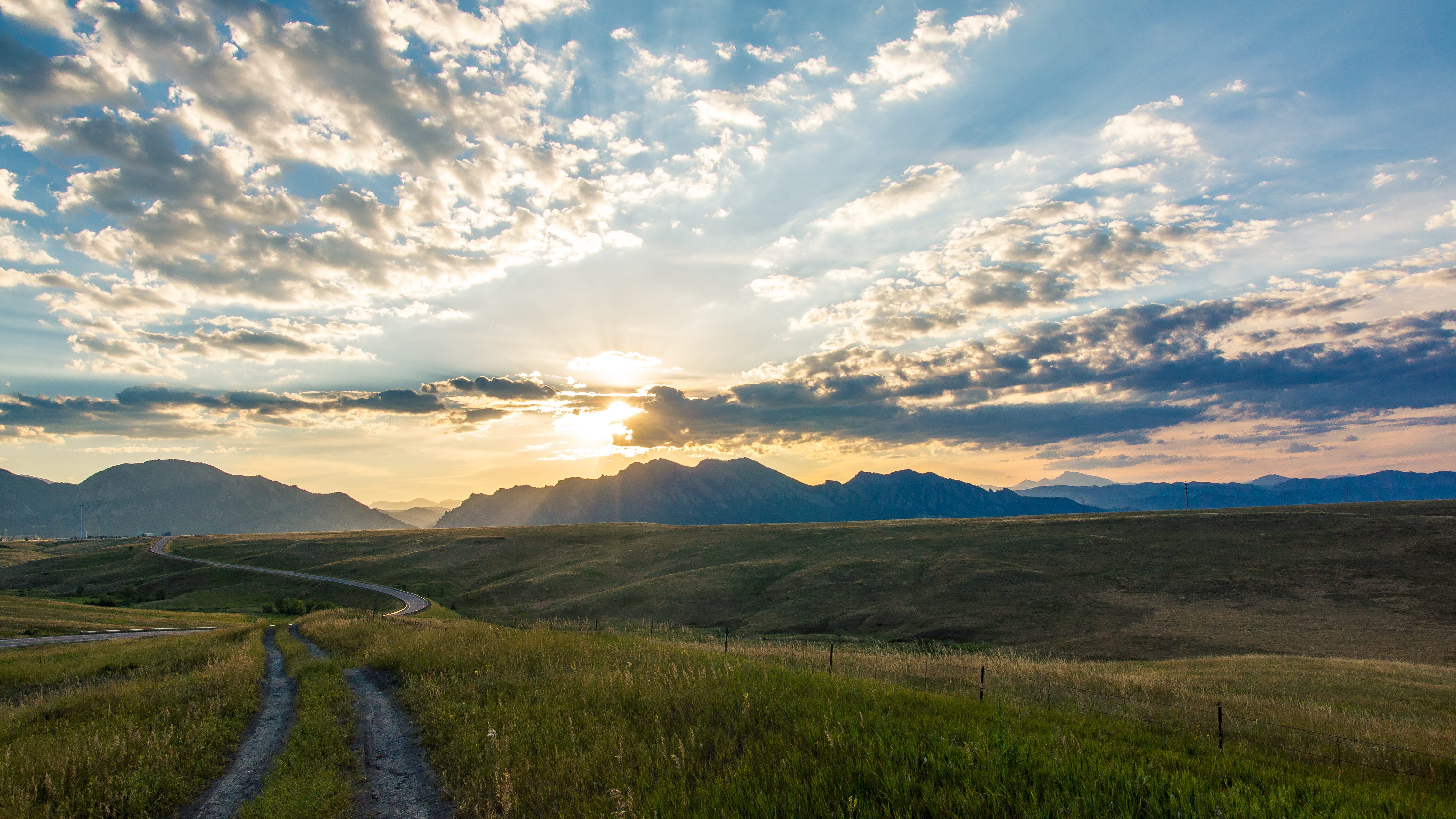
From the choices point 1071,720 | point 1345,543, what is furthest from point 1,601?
point 1345,543

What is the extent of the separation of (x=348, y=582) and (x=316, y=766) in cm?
10638

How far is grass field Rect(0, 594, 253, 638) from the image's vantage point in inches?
1747

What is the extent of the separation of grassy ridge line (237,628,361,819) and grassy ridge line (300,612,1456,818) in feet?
4.64

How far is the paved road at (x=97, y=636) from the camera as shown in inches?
1463

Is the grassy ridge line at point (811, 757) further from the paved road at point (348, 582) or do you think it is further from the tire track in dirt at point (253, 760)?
the paved road at point (348, 582)

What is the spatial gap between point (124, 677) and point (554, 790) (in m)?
23.7

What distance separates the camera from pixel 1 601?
56219 millimetres

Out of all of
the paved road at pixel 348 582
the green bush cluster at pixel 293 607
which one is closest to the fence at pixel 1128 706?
the paved road at pixel 348 582

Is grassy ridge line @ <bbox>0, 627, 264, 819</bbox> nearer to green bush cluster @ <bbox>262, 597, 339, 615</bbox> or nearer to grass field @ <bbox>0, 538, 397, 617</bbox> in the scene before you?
grass field @ <bbox>0, 538, 397, 617</bbox>

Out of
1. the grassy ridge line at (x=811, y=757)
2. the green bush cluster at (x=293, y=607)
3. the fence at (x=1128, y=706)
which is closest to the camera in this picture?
the grassy ridge line at (x=811, y=757)

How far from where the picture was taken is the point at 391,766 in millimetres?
10734

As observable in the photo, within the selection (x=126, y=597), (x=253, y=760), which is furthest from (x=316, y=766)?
(x=126, y=597)

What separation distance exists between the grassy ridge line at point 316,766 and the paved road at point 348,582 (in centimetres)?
4112

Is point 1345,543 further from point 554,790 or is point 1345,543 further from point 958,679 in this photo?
point 554,790
